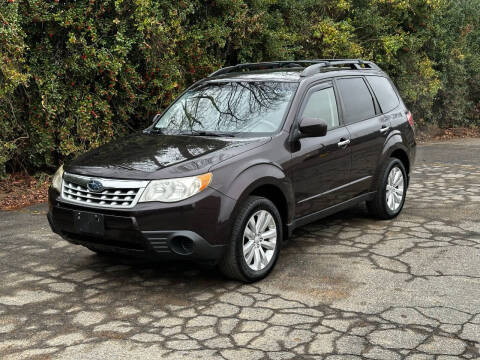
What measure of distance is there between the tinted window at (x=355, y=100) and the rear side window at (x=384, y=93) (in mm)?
205

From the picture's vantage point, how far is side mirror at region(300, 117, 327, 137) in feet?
18.5

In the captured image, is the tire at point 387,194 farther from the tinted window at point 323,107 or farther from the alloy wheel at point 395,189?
the tinted window at point 323,107

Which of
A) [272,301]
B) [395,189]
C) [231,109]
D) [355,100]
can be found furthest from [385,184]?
[272,301]

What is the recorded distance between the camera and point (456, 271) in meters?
5.54

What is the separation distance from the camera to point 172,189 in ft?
16.0

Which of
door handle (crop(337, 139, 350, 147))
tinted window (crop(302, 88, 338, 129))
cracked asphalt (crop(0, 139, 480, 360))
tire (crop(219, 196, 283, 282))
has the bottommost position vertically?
cracked asphalt (crop(0, 139, 480, 360))

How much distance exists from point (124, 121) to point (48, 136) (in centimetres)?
130

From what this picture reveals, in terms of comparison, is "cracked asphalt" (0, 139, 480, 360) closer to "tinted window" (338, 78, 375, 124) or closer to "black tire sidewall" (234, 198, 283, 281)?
"black tire sidewall" (234, 198, 283, 281)

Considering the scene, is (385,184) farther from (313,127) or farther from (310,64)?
(313,127)

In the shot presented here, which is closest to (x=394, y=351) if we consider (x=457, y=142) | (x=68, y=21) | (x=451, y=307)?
(x=451, y=307)

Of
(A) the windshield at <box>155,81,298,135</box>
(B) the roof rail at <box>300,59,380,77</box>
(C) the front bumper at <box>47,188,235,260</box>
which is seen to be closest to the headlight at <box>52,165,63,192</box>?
(C) the front bumper at <box>47,188,235,260</box>

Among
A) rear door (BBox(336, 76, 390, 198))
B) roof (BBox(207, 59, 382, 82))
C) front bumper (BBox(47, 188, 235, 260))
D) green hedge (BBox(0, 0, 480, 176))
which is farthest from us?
green hedge (BBox(0, 0, 480, 176))

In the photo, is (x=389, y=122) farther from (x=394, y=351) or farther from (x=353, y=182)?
(x=394, y=351)

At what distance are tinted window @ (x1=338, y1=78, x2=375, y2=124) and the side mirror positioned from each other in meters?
0.93
